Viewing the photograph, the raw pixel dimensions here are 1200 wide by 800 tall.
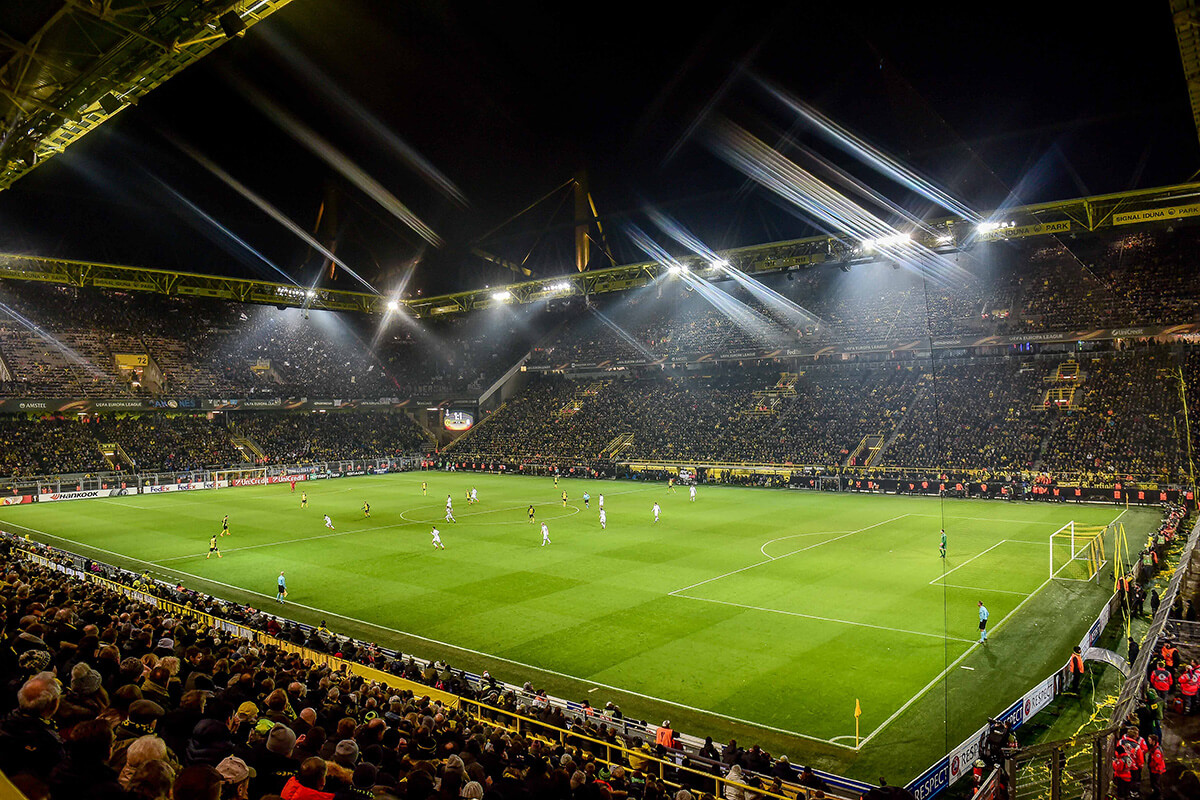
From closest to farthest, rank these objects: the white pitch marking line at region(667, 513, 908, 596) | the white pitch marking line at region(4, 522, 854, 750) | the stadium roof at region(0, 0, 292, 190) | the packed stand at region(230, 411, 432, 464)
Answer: the stadium roof at region(0, 0, 292, 190)
the white pitch marking line at region(4, 522, 854, 750)
the white pitch marking line at region(667, 513, 908, 596)
the packed stand at region(230, 411, 432, 464)

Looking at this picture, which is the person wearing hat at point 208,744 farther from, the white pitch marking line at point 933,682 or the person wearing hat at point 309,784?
the white pitch marking line at point 933,682

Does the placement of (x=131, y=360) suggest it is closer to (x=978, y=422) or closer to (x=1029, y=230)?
(x=978, y=422)

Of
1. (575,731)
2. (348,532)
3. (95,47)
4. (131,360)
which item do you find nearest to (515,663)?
(575,731)

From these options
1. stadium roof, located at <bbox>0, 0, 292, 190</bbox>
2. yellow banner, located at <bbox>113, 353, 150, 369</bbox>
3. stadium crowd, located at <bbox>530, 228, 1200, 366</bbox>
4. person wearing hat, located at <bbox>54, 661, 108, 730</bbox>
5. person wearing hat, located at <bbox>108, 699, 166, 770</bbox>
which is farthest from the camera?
yellow banner, located at <bbox>113, 353, 150, 369</bbox>

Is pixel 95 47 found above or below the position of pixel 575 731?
above

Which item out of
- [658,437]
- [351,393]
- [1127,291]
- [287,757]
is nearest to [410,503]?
[658,437]

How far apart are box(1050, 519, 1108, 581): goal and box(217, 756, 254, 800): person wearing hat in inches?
1062

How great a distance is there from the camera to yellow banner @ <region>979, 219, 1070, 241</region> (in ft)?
141

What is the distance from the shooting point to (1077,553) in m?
27.5

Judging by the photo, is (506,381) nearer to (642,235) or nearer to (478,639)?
(642,235)

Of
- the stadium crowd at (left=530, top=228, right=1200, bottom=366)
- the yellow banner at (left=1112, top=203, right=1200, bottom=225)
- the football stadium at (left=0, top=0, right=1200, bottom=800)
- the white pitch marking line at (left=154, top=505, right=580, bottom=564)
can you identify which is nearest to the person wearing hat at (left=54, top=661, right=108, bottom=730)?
the football stadium at (left=0, top=0, right=1200, bottom=800)

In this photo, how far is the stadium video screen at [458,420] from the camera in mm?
82312

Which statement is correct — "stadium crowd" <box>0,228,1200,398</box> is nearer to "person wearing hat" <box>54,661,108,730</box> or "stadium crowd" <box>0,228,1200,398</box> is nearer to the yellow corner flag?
the yellow corner flag

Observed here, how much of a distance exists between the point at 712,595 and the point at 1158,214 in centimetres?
3554
